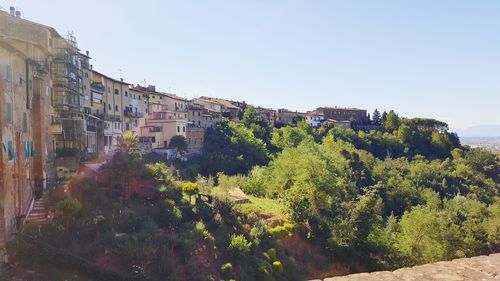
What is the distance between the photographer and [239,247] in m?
24.1

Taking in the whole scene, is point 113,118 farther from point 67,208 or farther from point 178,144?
point 67,208

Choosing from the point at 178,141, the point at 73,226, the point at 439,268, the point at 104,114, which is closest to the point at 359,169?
the point at 178,141

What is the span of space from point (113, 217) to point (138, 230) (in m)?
1.78

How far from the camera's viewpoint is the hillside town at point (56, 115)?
20094 millimetres

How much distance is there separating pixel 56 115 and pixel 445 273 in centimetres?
3453

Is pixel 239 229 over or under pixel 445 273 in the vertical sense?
under

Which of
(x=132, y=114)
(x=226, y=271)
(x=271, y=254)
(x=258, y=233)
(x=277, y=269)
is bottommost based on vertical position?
(x=277, y=269)

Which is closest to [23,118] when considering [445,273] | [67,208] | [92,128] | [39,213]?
[39,213]

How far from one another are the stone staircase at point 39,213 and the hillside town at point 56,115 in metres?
0.48

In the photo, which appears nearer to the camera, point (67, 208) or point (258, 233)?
point (67, 208)

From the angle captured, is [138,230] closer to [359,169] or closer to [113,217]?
[113,217]

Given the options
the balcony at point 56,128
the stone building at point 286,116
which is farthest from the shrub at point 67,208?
the stone building at point 286,116

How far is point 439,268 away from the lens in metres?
5.05

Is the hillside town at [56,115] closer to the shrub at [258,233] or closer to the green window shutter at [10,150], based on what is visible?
the green window shutter at [10,150]
